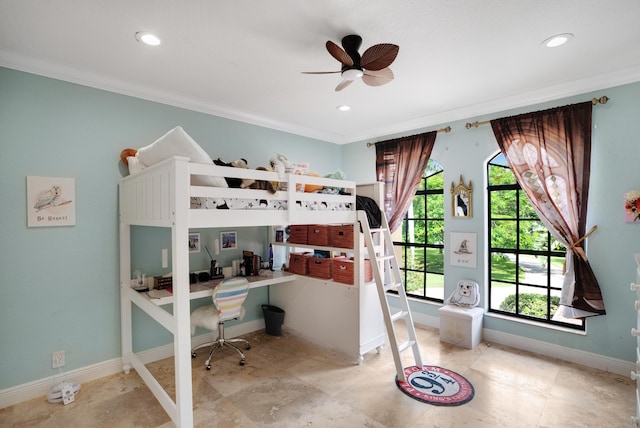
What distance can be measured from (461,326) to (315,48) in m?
3.12

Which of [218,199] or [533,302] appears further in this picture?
[533,302]

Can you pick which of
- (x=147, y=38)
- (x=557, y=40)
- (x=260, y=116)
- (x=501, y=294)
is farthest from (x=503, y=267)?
(x=147, y=38)

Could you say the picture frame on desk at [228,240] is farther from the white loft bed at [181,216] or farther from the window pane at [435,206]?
the window pane at [435,206]

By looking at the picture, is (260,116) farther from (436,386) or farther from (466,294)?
(436,386)

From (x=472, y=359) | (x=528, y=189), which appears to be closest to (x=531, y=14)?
(x=528, y=189)

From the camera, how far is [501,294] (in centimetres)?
368

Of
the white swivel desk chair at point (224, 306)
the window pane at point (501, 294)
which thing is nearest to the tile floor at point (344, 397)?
the white swivel desk chair at point (224, 306)

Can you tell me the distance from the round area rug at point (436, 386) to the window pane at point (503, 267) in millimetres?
1378

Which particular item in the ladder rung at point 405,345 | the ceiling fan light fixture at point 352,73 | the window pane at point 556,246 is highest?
the ceiling fan light fixture at point 352,73

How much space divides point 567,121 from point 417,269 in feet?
7.78

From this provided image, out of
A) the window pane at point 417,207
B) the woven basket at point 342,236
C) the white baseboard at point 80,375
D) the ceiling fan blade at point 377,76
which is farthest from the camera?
the window pane at point 417,207

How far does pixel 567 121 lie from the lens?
9.98ft

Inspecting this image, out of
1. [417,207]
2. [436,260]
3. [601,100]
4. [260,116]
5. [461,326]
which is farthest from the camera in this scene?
[417,207]

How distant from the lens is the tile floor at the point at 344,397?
223 centimetres
